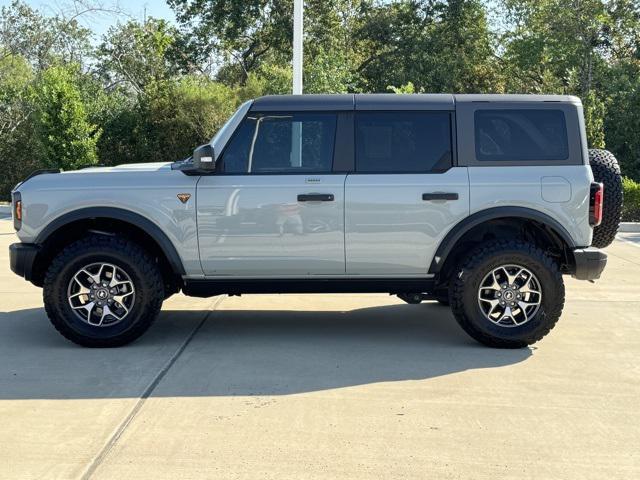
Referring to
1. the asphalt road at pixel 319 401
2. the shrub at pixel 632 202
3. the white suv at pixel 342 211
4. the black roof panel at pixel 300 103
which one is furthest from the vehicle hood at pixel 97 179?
the shrub at pixel 632 202

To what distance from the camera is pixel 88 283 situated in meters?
5.97

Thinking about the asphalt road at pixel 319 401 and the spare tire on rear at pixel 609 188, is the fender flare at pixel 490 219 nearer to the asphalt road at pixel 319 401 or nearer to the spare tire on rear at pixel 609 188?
the spare tire on rear at pixel 609 188

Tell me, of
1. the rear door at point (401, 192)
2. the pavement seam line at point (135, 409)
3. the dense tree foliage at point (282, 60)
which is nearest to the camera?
the pavement seam line at point (135, 409)

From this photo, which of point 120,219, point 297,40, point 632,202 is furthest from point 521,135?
point 632,202

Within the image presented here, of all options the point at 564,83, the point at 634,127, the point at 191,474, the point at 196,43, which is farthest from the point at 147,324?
the point at 196,43

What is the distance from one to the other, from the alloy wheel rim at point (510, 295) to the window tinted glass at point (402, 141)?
94 cm

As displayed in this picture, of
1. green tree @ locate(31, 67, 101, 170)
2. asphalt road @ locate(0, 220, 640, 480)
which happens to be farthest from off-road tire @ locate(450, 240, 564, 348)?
green tree @ locate(31, 67, 101, 170)

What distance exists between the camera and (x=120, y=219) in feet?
19.2

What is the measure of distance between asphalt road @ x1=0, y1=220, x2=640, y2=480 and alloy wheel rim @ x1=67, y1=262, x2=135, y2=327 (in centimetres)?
26

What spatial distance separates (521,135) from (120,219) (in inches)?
121

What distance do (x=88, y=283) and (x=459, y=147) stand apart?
2.99 m

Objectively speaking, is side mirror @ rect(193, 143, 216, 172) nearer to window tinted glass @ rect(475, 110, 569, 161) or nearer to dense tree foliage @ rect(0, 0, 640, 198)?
window tinted glass @ rect(475, 110, 569, 161)

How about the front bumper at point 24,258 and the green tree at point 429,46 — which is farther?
the green tree at point 429,46

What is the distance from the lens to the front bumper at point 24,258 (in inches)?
232
